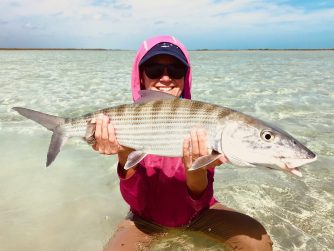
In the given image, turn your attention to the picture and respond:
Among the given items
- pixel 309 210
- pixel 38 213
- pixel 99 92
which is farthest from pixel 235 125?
pixel 99 92

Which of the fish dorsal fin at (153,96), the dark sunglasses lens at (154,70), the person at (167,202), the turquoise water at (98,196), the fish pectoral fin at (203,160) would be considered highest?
the dark sunglasses lens at (154,70)

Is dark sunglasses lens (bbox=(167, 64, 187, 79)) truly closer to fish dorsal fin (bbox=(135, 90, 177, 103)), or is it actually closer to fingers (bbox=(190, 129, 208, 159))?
fish dorsal fin (bbox=(135, 90, 177, 103))

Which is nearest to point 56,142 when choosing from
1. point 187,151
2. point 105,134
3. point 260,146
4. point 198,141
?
point 105,134

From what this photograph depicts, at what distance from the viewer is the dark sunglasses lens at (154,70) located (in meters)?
3.61

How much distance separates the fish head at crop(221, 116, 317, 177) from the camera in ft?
8.21

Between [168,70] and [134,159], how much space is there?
108 cm

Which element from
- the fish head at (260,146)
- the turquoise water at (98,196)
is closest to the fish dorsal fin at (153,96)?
the fish head at (260,146)

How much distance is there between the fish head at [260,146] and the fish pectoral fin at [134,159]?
0.66 m

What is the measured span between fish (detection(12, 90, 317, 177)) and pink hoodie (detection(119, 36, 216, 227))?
66cm

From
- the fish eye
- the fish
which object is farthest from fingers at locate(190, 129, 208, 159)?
the fish eye

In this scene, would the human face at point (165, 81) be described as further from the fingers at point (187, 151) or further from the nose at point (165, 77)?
the fingers at point (187, 151)

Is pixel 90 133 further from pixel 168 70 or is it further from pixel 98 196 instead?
pixel 98 196

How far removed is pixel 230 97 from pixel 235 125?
34.6 ft

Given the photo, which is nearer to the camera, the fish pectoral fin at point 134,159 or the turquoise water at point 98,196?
the fish pectoral fin at point 134,159
